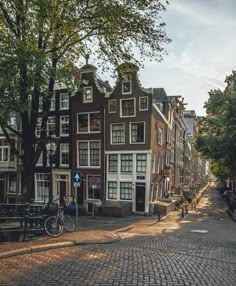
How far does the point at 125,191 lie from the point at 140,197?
1633 mm

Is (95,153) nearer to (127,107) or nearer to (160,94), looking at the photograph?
(127,107)

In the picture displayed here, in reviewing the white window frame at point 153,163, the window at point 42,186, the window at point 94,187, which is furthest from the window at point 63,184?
the white window frame at point 153,163

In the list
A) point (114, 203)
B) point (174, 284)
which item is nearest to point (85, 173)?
point (114, 203)

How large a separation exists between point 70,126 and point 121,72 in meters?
15.4

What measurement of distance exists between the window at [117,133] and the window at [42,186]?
8641 millimetres

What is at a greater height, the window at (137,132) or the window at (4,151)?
the window at (137,132)

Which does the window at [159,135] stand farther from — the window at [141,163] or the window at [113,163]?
the window at [113,163]

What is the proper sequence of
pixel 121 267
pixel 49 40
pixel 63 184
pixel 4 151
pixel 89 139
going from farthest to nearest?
pixel 4 151, pixel 63 184, pixel 89 139, pixel 49 40, pixel 121 267

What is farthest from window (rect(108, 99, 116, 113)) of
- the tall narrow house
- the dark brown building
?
the dark brown building

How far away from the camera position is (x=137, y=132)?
36562mm

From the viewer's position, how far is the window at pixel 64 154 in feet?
132

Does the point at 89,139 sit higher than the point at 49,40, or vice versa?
the point at 49,40

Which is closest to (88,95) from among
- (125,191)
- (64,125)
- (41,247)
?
(64,125)

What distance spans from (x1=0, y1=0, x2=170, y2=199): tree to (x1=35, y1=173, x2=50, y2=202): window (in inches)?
683
